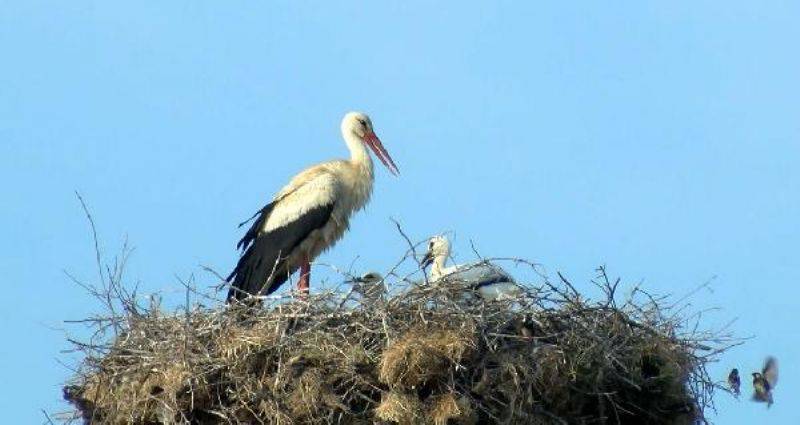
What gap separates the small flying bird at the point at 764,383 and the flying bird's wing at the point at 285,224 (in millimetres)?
2771

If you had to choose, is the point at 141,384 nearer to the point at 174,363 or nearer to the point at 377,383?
the point at 174,363

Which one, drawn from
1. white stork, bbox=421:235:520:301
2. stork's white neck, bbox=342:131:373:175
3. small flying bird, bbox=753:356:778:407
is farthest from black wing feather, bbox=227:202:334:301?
small flying bird, bbox=753:356:778:407

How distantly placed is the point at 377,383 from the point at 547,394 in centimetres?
72

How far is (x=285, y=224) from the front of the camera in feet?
35.4

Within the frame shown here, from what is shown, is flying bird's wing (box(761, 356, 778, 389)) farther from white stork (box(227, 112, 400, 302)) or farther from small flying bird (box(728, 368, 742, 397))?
white stork (box(227, 112, 400, 302))

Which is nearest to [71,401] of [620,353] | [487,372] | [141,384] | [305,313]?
[141,384]

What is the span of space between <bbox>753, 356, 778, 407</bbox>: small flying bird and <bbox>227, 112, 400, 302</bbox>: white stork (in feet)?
8.52

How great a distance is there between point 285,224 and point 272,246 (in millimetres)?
165

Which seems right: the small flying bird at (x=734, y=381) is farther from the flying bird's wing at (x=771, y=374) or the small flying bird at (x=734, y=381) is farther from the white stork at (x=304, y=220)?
the white stork at (x=304, y=220)

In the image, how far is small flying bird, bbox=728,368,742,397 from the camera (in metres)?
8.81

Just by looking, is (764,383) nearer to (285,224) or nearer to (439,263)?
(439,263)

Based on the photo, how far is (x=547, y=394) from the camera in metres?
8.27

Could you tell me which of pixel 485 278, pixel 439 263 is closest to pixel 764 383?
pixel 485 278

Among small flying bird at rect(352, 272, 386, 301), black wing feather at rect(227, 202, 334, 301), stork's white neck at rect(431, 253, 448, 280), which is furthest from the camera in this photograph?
black wing feather at rect(227, 202, 334, 301)
